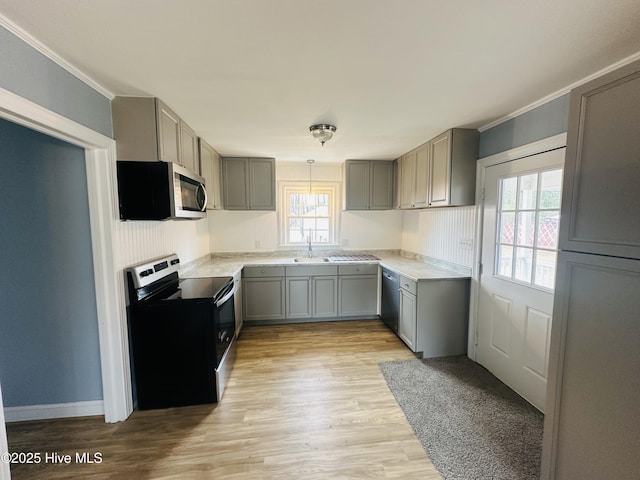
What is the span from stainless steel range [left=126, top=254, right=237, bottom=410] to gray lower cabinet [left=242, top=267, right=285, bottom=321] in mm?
1388

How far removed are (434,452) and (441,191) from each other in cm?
216

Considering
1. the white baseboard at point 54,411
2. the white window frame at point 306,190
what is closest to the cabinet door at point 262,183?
the white window frame at point 306,190

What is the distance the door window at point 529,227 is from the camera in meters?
1.95

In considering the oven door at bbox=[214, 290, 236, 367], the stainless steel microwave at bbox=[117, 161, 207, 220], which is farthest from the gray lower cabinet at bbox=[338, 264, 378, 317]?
the stainless steel microwave at bbox=[117, 161, 207, 220]

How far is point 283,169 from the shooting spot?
4102 millimetres

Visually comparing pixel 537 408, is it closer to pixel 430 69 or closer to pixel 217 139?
pixel 430 69

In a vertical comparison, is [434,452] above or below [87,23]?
below

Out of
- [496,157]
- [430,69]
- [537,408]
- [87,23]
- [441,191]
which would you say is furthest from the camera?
[441,191]

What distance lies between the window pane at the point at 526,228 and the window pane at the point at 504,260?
0.14 meters

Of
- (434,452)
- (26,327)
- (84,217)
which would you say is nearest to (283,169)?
(84,217)

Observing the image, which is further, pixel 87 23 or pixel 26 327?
pixel 26 327

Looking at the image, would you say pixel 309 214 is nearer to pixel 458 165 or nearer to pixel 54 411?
pixel 458 165

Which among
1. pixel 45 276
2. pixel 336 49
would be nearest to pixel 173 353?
pixel 45 276

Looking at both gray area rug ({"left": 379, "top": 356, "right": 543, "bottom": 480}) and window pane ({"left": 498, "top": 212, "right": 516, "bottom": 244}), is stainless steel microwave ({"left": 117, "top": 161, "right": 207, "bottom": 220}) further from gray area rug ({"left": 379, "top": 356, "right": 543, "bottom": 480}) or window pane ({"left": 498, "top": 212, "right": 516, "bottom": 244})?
window pane ({"left": 498, "top": 212, "right": 516, "bottom": 244})
